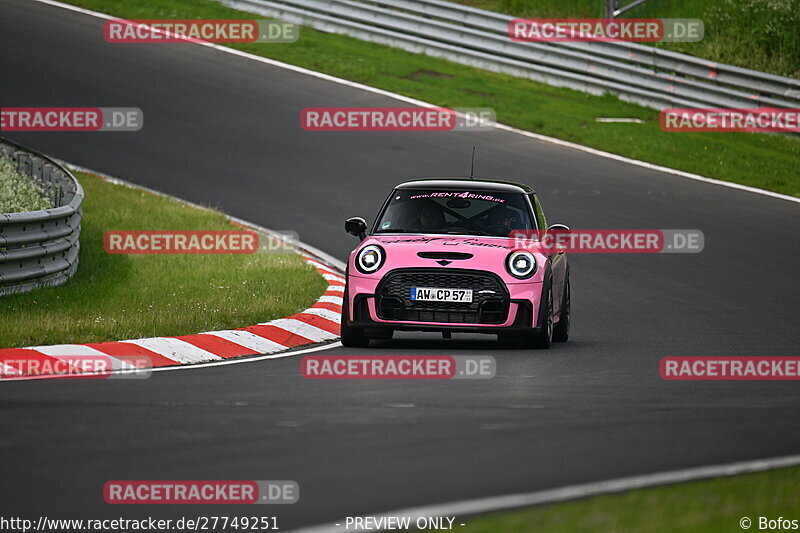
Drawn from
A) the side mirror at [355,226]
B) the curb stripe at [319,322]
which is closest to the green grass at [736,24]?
the curb stripe at [319,322]


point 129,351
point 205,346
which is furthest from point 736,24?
point 129,351

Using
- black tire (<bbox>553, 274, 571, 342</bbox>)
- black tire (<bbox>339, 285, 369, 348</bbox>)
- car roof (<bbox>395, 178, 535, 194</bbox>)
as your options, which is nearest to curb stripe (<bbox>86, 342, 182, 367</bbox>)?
black tire (<bbox>339, 285, 369, 348</bbox>)

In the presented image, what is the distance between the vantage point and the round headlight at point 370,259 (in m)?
11.4

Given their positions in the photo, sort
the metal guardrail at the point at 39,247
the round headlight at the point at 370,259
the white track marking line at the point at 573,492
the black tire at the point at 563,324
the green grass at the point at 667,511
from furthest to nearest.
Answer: the black tire at the point at 563,324 < the metal guardrail at the point at 39,247 < the round headlight at the point at 370,259 < the white track marking line at the point at 573,492 < the green grass at the point at 667,511

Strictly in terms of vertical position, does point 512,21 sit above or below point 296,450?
above

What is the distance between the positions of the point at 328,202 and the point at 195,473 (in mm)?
13281

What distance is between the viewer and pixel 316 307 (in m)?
13.3

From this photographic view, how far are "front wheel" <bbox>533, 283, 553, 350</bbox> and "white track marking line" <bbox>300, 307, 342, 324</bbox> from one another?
2.22 m

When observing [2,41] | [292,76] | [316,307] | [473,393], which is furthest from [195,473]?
[2,41]

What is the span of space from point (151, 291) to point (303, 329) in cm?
177

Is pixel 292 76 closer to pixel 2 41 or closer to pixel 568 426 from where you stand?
pixel 2 41

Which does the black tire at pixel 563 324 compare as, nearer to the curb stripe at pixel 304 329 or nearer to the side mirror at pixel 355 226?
the side mirror at pixel 355 226

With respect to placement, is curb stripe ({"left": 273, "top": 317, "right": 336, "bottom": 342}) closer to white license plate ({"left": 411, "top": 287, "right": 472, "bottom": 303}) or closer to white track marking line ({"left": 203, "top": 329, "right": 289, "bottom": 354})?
white track marking line ({"left": 203, "top": 329, "right": 289, "bottom": 354})

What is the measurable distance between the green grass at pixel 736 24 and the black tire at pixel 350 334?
18.6m
